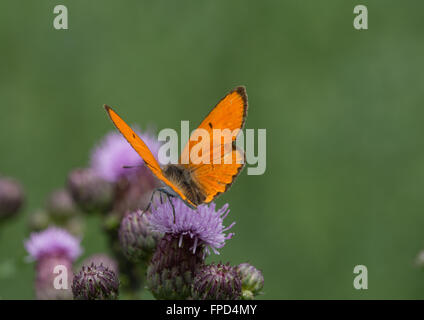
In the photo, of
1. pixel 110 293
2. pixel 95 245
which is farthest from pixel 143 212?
pixel 95 245

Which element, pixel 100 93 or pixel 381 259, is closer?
pixel 381 259

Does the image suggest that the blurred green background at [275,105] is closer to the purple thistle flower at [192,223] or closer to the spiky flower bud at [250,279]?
the spiky flower bud at [250,279]

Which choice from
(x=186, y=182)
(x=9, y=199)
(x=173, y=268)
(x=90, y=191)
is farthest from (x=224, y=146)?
(x=9, y=199)

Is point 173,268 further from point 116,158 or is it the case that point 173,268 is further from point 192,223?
point 116,158

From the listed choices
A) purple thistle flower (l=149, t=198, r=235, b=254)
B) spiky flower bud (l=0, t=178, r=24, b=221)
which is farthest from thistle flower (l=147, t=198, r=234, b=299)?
spiky flower bud (l=0, t=178, r=24, b=221)

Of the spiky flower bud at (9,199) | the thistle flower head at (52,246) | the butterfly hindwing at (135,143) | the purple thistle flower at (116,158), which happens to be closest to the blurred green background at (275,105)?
the spiky flower bud at (9,199)
